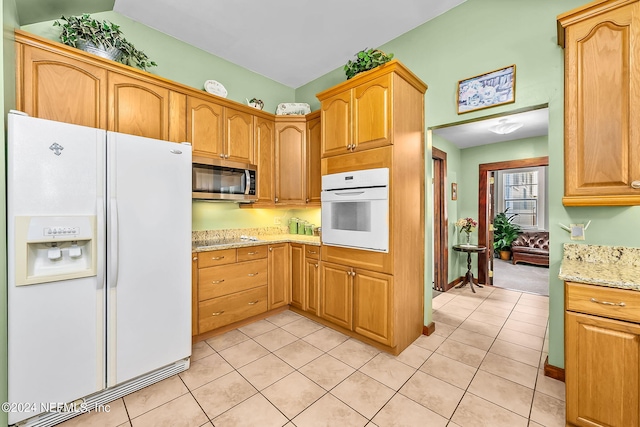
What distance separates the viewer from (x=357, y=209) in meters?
2.45

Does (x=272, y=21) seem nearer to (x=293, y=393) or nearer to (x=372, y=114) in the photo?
(x=372, y=114)

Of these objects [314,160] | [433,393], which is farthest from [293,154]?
[433,393]

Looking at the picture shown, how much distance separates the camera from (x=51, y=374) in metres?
1.51

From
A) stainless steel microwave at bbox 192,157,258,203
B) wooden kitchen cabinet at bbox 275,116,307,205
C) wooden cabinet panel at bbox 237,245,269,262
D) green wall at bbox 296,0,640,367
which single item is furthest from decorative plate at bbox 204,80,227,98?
green wall at bbox 296,0,640,367

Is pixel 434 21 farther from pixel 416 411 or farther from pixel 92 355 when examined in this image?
pixel 92 355

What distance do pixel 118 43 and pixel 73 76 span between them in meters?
0.47

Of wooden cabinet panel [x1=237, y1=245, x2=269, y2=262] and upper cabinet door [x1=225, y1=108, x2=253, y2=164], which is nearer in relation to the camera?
wooden cabinet panel [x1=237, y1=245, x2=269, y2=262]

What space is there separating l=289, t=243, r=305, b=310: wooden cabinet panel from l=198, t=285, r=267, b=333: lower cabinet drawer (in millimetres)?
364

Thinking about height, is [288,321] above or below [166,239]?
below

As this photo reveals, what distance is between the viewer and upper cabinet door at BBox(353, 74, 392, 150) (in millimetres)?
2270

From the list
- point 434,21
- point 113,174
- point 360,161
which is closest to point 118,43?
point 113,174

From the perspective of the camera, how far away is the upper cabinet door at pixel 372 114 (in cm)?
227

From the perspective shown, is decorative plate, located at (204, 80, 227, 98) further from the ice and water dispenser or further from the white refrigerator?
the ice and water dispenser

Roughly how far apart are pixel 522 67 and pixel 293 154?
93.8 inches
